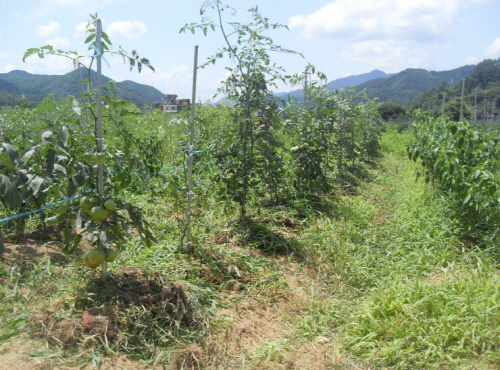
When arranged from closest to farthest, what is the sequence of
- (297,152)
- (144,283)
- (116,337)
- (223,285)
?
(116,337) < (144,283) < (223,285) < (297,152)

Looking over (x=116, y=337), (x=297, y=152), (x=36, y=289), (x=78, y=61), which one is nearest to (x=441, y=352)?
(x=116, y=337)

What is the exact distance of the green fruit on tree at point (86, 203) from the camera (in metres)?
2.25

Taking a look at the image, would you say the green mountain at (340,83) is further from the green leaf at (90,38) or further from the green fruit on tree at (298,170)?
the green leaf at (90,38)

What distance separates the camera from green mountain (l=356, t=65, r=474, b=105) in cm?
9356

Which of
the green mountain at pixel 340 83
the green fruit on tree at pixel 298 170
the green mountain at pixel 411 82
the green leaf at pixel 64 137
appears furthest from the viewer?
the green mountain at pixel 411 82

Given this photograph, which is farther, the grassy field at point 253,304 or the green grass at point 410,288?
the green grass at point 410,288

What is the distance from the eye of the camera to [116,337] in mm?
2125

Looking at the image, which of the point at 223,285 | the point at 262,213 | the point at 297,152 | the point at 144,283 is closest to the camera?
the point at 144,283

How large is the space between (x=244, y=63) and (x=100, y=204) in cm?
233

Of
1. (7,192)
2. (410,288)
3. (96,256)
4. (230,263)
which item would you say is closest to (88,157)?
(7,192)

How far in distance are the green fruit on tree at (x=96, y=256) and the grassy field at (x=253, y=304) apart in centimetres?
24

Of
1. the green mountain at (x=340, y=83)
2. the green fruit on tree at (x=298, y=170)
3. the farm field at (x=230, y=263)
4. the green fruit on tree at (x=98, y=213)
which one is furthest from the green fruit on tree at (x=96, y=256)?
the green fruit on tree at (x=298, y=170)

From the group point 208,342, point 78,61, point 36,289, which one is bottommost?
point 208,342

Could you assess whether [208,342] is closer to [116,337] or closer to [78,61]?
[116,337]
